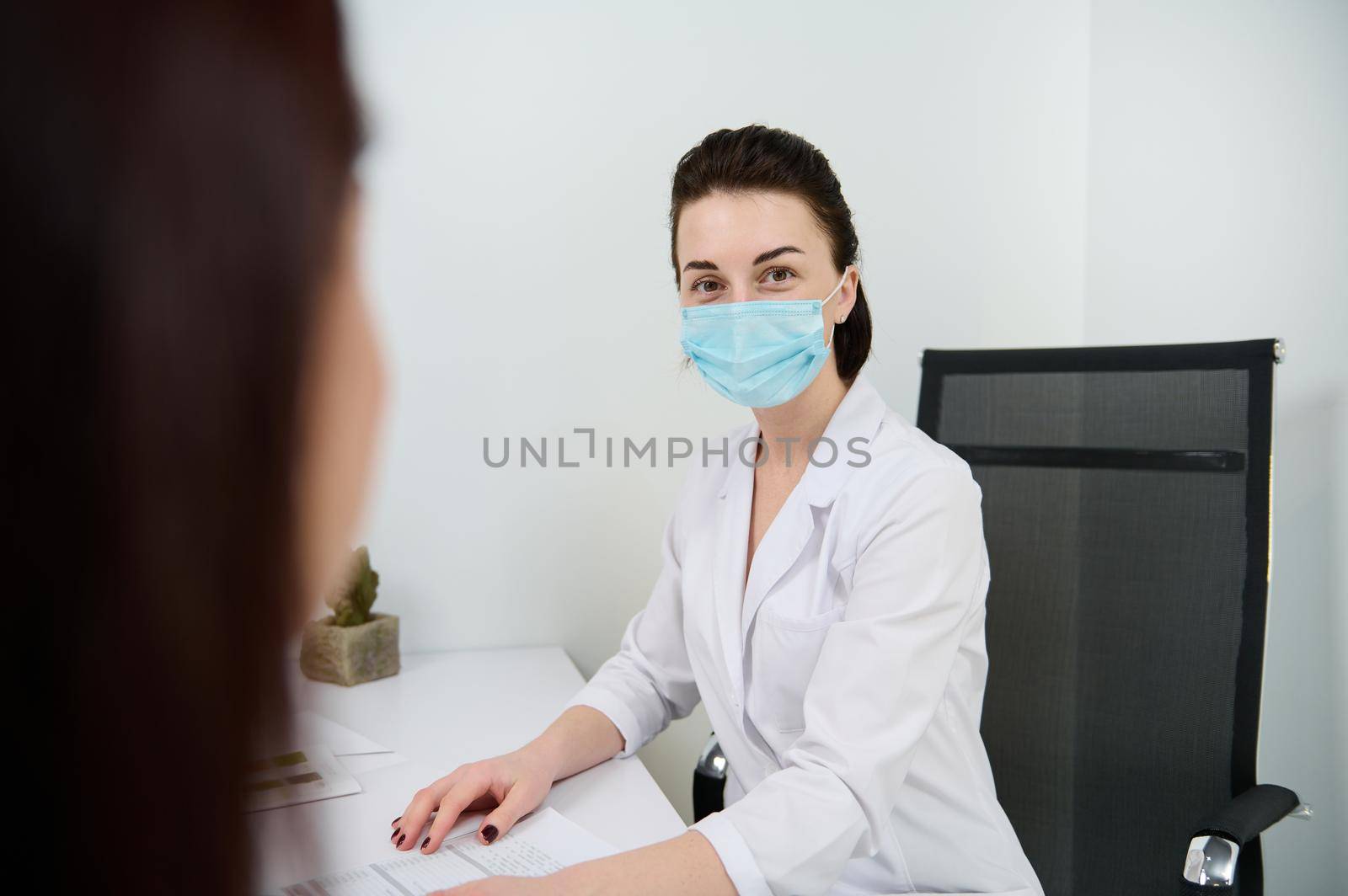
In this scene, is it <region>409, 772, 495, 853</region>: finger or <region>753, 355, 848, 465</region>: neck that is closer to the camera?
<region>409, 772, 495, 853</region>: finger

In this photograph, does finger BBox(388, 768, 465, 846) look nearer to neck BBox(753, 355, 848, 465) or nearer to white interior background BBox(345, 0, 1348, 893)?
white interior background BBox(345, 0, 1348, 893)

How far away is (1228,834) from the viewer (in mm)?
952

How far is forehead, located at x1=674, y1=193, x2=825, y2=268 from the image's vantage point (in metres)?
1.15

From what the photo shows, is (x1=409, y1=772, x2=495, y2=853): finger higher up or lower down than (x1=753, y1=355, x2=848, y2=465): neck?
lower down

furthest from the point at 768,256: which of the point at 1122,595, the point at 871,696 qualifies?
the point at 1122,595

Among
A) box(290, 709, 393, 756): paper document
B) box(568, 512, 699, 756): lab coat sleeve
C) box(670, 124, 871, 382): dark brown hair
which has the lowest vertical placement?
box(290, 709, 393, 756): paper document

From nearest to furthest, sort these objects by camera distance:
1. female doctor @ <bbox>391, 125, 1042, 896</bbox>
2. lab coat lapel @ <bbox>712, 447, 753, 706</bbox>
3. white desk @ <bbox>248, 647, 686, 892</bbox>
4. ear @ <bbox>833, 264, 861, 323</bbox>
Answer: white desk @ <bbox>248, 647, 686, 892</bbox> → female doctor @ <bbox>391, 125, 1042, 896</bbox> → lab coat lapel @ <bbox>712, 447, 753, 706</bbox> → ear @ <bbox>833, 264, 861, 323</bbox>

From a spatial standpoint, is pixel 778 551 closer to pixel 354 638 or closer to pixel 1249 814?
pixel 1249 814

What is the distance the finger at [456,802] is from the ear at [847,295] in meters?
0.74

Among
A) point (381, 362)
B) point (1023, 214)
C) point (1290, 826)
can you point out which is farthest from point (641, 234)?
point (1290, 826)

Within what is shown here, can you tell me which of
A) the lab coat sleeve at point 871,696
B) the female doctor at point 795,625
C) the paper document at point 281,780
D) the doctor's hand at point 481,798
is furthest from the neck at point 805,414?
the paper document at point 281,780

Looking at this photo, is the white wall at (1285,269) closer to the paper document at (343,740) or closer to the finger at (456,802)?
the finger at (456,802)

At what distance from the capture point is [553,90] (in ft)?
5.49

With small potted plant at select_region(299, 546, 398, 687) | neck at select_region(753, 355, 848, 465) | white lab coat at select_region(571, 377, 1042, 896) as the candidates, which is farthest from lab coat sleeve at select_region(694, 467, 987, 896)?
small potted plant at select_region(299, 546, 398, 687)
